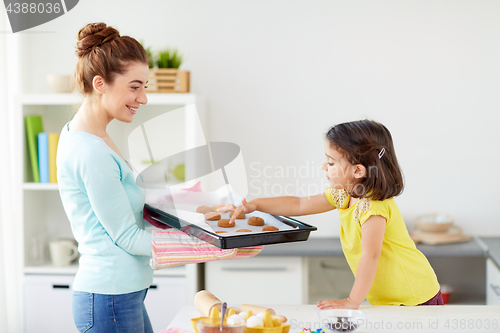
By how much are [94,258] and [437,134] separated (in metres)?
2.07

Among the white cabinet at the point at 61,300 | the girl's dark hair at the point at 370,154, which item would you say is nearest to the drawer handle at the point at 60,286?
the white cabinet at the point at 61,300

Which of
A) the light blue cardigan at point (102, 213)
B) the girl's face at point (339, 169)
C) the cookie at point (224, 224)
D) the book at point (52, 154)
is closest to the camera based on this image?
the light blue cardigan at point (102, 213)

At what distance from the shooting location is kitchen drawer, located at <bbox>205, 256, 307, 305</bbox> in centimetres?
247

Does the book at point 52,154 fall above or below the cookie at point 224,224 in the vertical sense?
above

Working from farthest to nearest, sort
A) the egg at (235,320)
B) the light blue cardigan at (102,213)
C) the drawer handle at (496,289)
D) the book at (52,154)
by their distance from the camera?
the book at (52,154) → the drawer handle at (496,289) → the light blue cardigan at (102,213) → the egg at (235,320)

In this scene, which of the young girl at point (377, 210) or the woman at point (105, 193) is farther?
the young girl at point (377, 210)

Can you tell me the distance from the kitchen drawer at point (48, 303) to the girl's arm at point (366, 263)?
1670mm

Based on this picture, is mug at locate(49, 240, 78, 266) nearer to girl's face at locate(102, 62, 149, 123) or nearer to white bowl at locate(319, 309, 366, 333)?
girl's face at locate(102, 62, 149, 123)

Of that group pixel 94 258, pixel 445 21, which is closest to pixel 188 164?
pixel 94 258

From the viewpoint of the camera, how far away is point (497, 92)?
8.76 feet

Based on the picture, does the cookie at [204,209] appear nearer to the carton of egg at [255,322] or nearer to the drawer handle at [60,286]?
the carton of egg at [255,322]

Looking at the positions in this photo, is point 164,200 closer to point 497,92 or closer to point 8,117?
point 8,117

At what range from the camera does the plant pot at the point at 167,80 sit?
8.07 ft

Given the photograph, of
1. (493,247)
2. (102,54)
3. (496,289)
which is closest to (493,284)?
(496,289)
